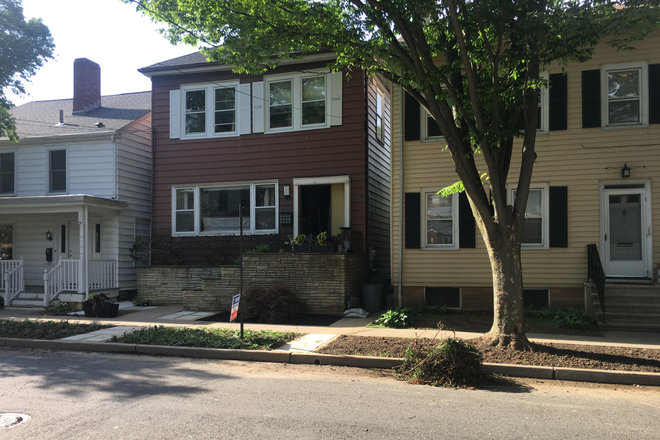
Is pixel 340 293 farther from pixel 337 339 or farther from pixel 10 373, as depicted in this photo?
pixel 10 373

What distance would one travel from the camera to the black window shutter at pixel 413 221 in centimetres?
1281

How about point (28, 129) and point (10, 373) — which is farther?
point (28, 129)

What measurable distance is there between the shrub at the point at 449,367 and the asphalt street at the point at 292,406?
0.26 m

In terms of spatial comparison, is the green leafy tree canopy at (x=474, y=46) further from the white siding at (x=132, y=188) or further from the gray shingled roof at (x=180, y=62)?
the white siding at (x=132, y=188)

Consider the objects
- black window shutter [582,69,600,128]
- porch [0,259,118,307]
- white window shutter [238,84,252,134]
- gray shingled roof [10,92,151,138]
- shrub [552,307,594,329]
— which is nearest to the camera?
shrub [552,307,594,329]

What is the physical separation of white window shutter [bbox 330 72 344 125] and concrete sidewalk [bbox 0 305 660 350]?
5.53m

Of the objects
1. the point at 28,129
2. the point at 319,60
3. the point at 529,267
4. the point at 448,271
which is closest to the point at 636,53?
the point at 529,267

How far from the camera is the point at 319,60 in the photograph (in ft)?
45.6

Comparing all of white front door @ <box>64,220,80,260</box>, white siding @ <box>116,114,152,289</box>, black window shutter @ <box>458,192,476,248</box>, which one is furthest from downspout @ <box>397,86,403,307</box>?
white front door @ <box>64,220,80,260</box>

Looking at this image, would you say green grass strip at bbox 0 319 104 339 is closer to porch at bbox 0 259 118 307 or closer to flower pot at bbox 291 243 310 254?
porch at bbox 0 259 118 307

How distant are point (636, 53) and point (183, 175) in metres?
12.6

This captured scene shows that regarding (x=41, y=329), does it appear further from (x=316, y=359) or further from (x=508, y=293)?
(x=508, y=293)

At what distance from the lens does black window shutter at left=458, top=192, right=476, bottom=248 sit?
12.4 m

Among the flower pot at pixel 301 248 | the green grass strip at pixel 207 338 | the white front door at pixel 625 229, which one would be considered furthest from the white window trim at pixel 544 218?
the green grass strip at pixel 207 338
